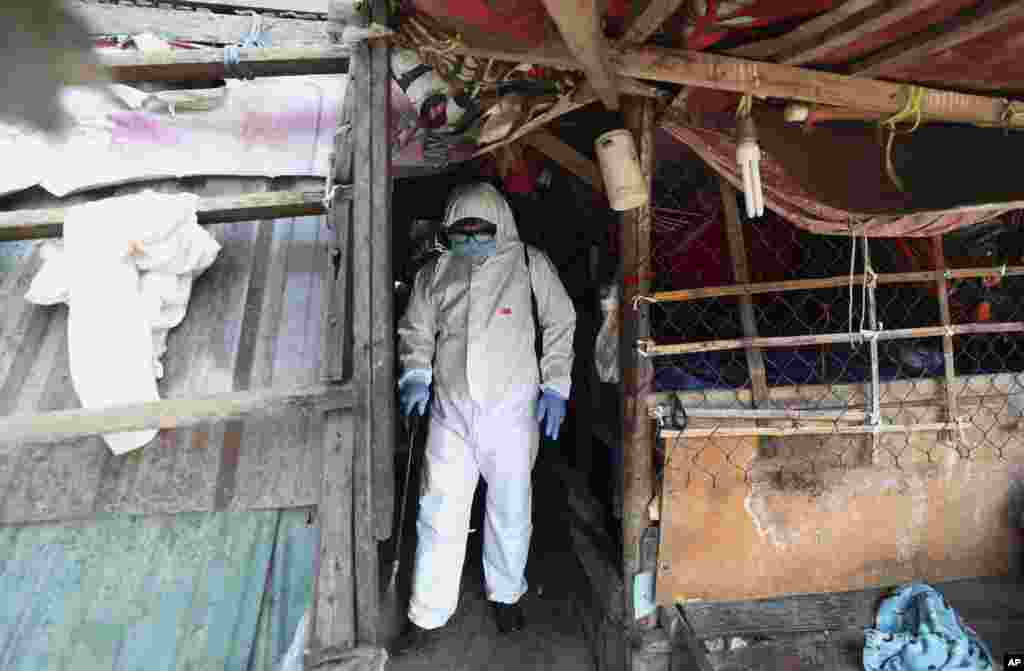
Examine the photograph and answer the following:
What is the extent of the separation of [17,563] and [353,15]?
8.52 ft

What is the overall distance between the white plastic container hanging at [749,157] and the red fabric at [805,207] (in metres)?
0.19

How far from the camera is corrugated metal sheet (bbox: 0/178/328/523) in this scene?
2.37 m

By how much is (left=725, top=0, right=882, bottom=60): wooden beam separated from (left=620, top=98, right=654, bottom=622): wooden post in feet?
1.95

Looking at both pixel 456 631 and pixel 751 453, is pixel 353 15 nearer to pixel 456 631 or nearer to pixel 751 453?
pixel 751 453

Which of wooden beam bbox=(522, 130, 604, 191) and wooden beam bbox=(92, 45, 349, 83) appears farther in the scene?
wooden beam bbox=(522, 130, 604, 191)

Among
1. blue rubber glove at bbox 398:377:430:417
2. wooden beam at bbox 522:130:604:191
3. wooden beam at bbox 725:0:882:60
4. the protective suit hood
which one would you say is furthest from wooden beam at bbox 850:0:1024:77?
blue rubber glove at bbox 398:377:430:417

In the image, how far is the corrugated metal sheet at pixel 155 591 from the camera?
6.73 feet

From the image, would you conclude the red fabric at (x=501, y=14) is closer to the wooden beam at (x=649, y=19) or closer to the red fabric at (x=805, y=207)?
the wooden beam at (x=649, y=19)

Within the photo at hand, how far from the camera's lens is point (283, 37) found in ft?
15.5

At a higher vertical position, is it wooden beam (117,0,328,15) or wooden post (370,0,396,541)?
wooden beam (117,0,328,15)

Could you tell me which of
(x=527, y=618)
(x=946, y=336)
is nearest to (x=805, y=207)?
(x=946, y=336)

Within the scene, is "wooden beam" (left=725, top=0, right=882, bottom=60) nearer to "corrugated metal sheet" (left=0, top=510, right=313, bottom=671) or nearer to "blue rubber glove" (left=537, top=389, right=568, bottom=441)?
"blue rubber glove" (left=537, top=389, right=568, bottom=441)

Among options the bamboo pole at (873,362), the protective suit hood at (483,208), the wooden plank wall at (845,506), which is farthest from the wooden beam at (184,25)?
the wooden plank wall at (845,506)

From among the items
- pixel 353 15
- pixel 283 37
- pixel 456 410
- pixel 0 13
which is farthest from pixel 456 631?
pixel 283 37
